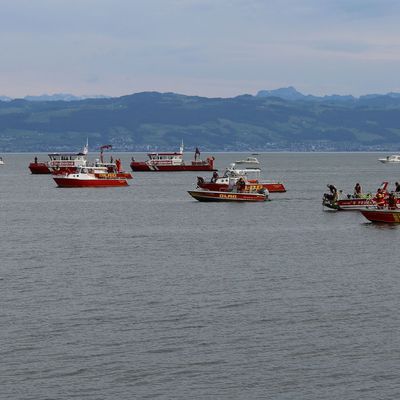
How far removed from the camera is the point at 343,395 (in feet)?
132

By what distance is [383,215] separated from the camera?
348ft

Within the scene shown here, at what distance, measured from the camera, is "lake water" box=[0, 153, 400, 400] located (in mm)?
42156

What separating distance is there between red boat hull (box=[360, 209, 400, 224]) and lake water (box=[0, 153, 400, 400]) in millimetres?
1706

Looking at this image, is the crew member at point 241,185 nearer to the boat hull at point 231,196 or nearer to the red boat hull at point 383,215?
the boat hull at point 231,196

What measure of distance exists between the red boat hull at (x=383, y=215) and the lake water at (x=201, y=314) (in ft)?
5.60

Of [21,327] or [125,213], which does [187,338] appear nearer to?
[21,327]

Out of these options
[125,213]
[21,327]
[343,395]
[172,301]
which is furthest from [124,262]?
[125,213]

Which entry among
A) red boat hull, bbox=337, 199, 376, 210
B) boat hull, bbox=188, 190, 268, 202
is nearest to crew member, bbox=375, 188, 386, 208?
red boat hull, bbox=337, 199, 376, 210

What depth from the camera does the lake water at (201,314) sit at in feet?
138

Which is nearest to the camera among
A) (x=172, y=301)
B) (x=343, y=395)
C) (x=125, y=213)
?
(x=343, y=395)

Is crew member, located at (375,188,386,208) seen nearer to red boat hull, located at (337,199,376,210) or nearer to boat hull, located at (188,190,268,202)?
red boat hull, located at (337,199,376,210)

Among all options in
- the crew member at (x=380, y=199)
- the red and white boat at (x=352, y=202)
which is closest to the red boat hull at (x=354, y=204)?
the red and white boat at (x=352, y=202)

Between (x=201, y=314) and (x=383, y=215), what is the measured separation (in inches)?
2149

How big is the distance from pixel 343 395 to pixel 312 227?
70.5m
